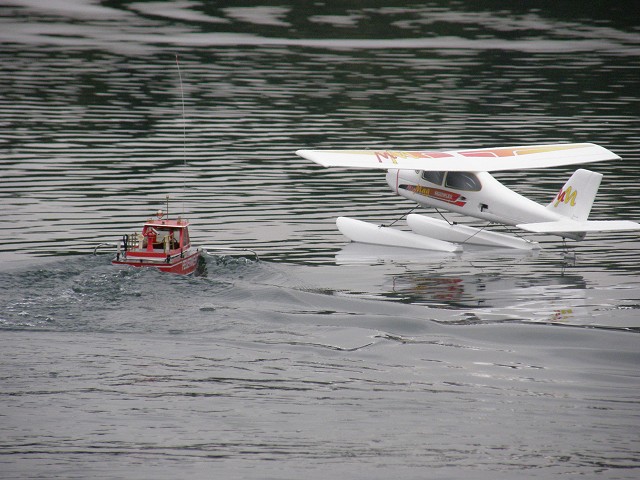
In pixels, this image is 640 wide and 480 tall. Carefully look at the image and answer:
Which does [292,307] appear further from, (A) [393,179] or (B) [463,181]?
(A) [393,179]

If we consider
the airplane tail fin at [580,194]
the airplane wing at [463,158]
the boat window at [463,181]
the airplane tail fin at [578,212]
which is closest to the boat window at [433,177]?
the boat window at [463,181]

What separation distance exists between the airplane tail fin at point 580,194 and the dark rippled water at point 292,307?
48.2 inches

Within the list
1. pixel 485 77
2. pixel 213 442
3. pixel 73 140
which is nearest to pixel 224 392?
pixel 213 442

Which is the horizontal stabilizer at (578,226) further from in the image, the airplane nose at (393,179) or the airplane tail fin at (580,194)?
the airplane nose at (393,179)

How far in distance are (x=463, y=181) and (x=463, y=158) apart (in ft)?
3.88

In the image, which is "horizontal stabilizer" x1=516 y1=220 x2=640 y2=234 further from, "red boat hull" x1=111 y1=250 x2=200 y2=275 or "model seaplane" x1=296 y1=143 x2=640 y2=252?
"red boat hull" x1=111 y1=250 x2=200 y2=275

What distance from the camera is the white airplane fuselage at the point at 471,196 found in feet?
91.4

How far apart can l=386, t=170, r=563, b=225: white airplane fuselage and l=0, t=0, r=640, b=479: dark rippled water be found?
1197mm

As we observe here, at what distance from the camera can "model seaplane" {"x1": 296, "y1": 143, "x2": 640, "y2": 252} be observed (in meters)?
26.8

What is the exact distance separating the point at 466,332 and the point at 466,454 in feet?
15.9

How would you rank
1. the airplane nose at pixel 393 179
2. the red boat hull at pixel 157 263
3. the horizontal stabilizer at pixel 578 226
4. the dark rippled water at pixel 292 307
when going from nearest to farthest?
1. the dark rippled water at pixel 292 307
2. the red boat hull at pixel 157 263
3. the horizontal stabilizer at pixel 578 226
4. the airplane nose at pixel 393 179

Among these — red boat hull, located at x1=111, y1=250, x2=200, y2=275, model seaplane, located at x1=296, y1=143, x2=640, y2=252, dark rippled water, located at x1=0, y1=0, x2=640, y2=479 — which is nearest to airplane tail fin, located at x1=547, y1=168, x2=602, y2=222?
model seaplane, located at x1=296, y1=143, x2=640, y2=252

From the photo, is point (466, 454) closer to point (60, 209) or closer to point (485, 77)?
point (60, 209)

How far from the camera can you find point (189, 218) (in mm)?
30859
